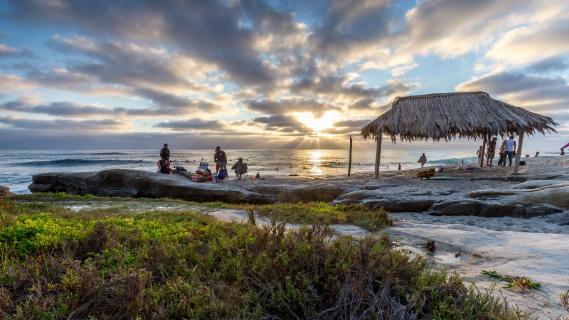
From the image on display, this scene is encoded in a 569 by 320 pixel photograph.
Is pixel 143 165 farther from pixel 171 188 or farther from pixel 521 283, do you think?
pixel 521 283

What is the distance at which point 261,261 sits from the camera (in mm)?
2777

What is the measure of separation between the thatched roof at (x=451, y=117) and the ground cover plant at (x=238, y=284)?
1529 cm

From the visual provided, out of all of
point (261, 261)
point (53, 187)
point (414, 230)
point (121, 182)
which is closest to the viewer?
point (261, 261)

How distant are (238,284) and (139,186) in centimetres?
1553

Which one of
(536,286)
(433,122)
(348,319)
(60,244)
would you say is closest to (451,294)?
(348,319)

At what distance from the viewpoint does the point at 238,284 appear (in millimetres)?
2607

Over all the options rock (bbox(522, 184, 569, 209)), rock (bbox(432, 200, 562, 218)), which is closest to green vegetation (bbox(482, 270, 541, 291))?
rock (bbox(432, 200, 562, 218))

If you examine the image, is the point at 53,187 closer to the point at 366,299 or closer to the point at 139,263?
the point at 139,263

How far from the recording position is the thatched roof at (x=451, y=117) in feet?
52.8

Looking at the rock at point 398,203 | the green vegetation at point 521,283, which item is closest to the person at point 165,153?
the rock at point 398,203

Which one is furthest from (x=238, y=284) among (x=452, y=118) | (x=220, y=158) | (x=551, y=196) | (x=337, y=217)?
(x=220, y=158)

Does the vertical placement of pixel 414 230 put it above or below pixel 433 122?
below

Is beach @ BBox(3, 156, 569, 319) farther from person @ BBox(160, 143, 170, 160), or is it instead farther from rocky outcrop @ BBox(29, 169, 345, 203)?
person @ BBox(160, 143, 170, 160)

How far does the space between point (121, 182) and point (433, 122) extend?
1852 cm
